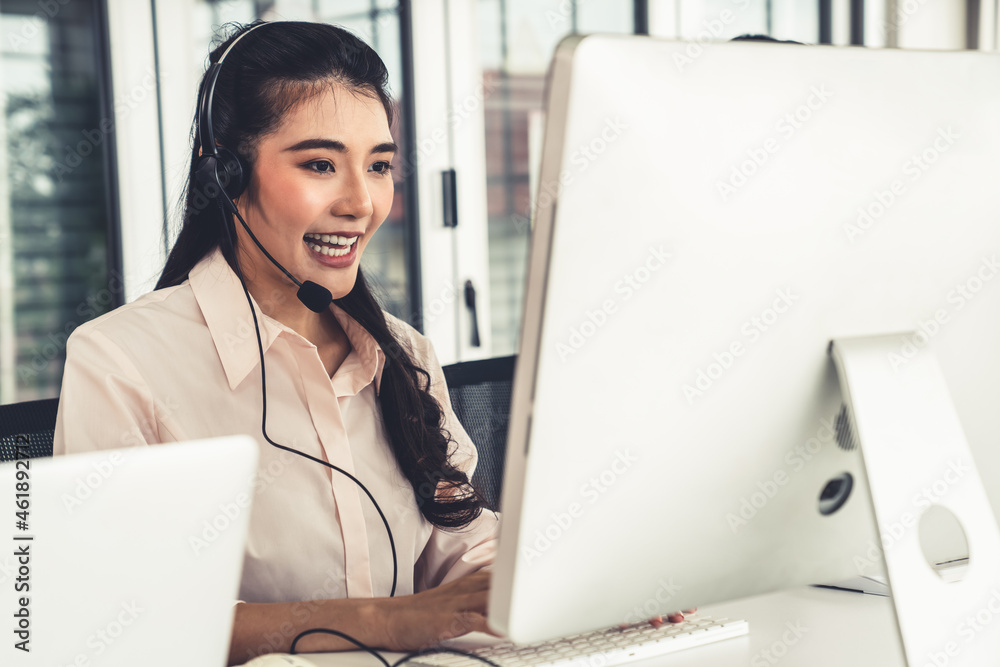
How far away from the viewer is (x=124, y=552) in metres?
0.48

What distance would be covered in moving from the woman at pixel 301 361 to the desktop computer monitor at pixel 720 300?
57 centimetres

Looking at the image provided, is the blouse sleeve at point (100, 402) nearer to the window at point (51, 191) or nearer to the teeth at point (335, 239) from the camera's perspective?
the teeth at point (335, 239)

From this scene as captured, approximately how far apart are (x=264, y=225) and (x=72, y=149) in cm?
96

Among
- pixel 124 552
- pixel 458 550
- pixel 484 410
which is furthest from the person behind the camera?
pixel 484 410

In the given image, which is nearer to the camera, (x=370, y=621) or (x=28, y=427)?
(x=370, y=621)

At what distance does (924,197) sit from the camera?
0.61 metres

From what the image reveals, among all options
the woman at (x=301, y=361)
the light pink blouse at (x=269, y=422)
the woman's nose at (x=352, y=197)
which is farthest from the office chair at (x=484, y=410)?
the woman's nose at (x=352, y=197)

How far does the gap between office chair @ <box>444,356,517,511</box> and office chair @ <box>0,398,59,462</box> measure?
0.55 metres

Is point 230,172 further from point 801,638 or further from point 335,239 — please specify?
point 801,638

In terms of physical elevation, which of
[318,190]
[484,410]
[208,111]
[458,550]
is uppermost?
[208,111]

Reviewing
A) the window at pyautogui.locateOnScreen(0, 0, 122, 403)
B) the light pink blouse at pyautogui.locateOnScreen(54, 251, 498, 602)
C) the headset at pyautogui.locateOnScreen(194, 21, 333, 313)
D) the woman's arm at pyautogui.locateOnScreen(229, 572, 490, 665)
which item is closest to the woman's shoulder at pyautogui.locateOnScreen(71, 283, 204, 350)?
the light pink blouse at pyautogui.locateOnScreen(54, 251, 498, 602)

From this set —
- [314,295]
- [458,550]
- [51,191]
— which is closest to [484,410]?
[458,550]

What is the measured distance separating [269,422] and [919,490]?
75cm

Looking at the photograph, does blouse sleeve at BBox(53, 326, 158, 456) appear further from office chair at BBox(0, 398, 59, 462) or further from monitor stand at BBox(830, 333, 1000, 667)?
monitor stand at BBox(830, 333, 1000, 667)
